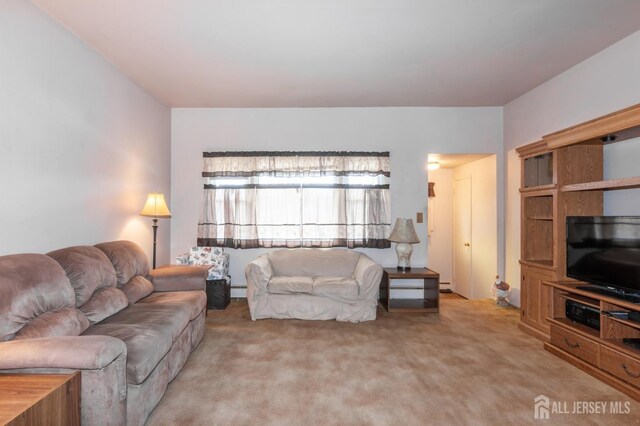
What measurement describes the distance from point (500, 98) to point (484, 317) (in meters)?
2.89

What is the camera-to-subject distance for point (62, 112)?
279 centimetres

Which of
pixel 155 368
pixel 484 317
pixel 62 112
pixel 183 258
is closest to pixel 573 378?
pixel 484 317

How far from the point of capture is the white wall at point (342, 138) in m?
4.91

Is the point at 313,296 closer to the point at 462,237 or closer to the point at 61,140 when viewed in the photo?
the point at 61,140

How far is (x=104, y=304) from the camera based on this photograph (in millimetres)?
2572

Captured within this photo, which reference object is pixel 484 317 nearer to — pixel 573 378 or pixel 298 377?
pixel 573 378

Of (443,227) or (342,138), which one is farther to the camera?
(443,227)

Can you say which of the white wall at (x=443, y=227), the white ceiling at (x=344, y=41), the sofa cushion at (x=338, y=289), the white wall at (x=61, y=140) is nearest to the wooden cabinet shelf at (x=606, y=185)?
the white ceiling at (x=344, y=41)

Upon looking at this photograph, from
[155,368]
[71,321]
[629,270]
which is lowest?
[155,368]

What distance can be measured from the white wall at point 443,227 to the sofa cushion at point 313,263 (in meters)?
2.52

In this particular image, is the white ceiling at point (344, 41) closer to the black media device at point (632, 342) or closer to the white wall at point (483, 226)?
the white wall at point (483, 226)

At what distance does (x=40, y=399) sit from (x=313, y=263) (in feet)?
10.9

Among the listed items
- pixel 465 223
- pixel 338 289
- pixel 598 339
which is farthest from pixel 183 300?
pixel 465 223

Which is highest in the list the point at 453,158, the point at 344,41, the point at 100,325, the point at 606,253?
the point at 344,41
